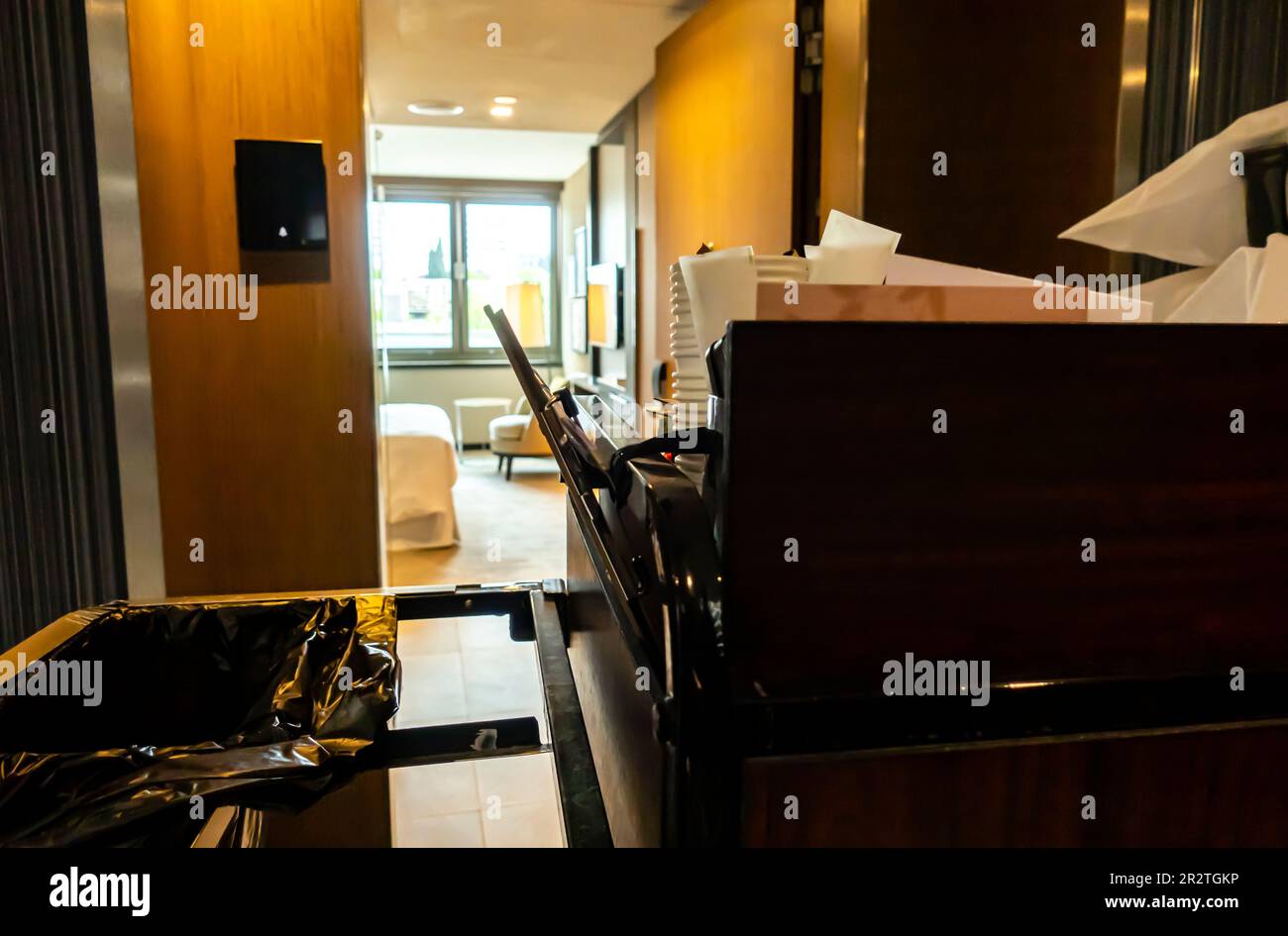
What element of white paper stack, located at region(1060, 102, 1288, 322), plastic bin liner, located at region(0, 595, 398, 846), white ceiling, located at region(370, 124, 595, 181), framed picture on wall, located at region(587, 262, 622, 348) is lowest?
plastic bin liner, located at region(0, 595, 398, 846)

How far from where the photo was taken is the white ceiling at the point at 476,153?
613 cm

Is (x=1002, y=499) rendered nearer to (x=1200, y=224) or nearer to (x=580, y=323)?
(x=1200, y=224)

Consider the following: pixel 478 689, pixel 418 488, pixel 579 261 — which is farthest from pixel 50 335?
pixel 579 261

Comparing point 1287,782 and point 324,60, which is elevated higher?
point 324,60

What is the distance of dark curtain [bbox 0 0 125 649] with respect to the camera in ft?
3.66

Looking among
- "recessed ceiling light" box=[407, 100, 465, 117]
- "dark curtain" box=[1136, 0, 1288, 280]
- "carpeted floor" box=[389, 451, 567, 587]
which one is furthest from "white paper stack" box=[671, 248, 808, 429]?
"recessed ceiling light" box=[407, 100, 465, 117]

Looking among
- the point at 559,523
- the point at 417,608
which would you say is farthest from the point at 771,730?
the point at 559,523

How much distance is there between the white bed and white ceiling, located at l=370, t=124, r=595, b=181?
194cm

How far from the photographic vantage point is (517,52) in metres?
3.71

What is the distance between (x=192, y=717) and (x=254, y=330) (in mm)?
1578

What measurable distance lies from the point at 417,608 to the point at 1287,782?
90cm

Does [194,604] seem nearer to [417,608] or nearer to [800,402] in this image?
[417,608]

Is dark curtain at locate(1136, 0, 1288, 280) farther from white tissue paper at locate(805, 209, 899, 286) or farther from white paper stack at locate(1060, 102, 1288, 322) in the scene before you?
white tissue paper at locate(805, 209, 899, 286)

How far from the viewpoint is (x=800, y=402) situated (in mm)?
522
